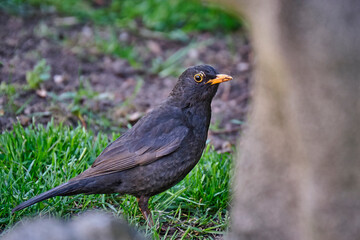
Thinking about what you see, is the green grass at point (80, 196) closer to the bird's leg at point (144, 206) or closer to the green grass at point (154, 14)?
the bird's leg at point (144, 206)

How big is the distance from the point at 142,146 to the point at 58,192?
2.48 feet

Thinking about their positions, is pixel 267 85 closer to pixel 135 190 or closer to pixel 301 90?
pixel 301 90

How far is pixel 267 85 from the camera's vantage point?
2.62m

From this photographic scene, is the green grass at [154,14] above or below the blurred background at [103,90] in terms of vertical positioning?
above

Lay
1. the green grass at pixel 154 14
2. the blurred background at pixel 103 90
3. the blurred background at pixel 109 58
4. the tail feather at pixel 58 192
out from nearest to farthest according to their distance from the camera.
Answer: the tail feather at pixel 58 192, the blurred background at pixel 103 90, the blurred background at pixel 109 58, the green grass at pixel 154 14

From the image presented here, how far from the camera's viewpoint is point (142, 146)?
4.02 metres

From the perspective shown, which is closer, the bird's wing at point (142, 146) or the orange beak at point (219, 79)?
the bird's wing at point (142, 146)

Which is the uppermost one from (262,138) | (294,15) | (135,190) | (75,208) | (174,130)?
(294,15)

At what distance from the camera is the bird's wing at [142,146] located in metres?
3.92

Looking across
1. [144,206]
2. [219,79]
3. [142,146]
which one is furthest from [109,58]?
[144,206]

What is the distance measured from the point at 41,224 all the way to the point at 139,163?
61.0 inches

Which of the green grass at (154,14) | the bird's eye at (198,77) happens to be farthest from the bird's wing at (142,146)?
the green grass at (154,14)

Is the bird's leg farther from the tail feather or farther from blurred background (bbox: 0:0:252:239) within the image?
the tail feather

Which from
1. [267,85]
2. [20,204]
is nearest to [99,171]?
[20,204]
